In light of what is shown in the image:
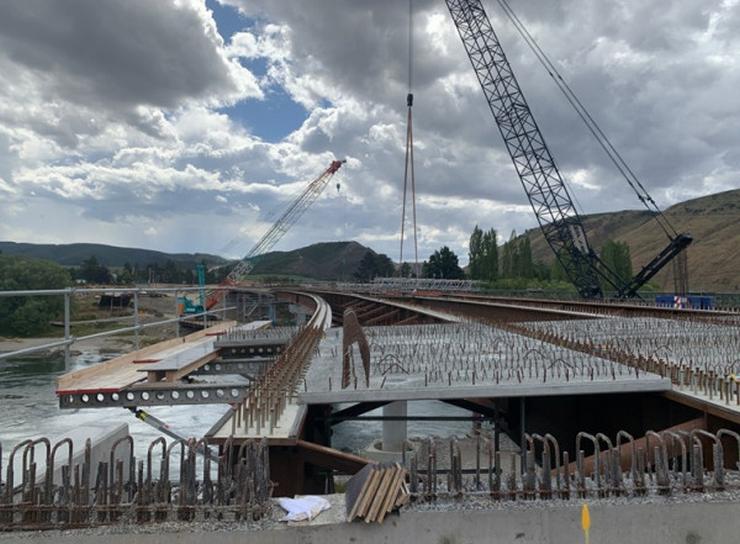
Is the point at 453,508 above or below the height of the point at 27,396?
above

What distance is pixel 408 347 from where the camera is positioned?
16547 mm

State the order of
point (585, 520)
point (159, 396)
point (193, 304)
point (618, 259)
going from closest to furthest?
point (585, 520), point (159, 396), point (193, 304), point (618, 259)

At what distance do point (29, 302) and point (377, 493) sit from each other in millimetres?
55815

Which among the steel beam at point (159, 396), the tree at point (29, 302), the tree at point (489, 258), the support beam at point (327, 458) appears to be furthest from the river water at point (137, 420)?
the tree at point (489, 258)

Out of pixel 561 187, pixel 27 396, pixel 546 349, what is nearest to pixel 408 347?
pixel 546 349

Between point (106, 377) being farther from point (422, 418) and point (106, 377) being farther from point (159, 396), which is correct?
point (422, 418)

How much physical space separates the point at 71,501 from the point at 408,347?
1219cm

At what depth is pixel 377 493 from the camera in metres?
5.07

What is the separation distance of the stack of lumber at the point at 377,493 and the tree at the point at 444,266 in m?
133

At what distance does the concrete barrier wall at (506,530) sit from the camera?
15.8 feet

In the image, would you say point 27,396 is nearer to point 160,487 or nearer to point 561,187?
point 160,487

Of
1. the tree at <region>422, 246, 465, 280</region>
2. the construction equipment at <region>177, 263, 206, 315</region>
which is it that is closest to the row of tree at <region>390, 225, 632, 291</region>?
the tree at <region>422, 246, 465, 280</region>

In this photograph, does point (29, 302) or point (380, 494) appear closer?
point (380, 494)

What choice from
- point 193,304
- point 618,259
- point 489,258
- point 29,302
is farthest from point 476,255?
point 29,302
